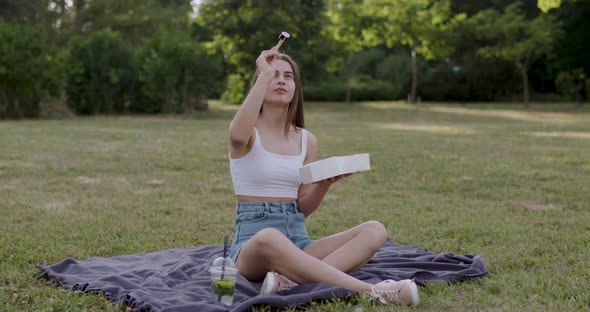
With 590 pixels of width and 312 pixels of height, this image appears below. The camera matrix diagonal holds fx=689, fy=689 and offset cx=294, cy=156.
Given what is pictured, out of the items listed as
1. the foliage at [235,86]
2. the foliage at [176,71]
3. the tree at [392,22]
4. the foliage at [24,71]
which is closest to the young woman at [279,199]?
the foliage at [24,71]

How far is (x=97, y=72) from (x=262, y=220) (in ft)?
65.8

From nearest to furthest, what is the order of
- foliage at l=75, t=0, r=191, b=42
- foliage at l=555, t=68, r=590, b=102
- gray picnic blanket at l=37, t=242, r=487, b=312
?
gray picnic blanket at l=37, t=242, r=487, b=312 → foliage at l=75, t=0, r=191, b=42 → foliage at l=555, t=68, r=590, b=102

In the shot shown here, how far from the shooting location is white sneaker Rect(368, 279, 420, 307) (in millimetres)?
3250

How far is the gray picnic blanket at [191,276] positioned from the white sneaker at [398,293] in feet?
0.46

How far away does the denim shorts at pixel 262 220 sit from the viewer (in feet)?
12.0

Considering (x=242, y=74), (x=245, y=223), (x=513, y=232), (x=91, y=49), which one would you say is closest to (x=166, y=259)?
(x=245, y=223)

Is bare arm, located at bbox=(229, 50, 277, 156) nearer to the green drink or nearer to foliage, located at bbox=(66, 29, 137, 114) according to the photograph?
the green drink

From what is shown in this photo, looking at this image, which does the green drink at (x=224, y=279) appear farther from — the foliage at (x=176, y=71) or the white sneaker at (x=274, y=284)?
the foliage at (x=176, y=71)

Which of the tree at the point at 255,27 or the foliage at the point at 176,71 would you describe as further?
the tree at the point at 255,27

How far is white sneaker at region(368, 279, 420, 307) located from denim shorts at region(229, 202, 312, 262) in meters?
0.64

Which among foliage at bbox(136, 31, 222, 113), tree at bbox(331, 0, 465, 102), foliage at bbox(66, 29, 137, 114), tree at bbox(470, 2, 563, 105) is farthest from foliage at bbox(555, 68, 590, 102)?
foliage at bbox(66, 29, 137, 114)

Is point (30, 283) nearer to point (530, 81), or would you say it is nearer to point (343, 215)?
point (343, 215)

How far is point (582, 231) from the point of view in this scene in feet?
17.2

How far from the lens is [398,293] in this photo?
3.27m
